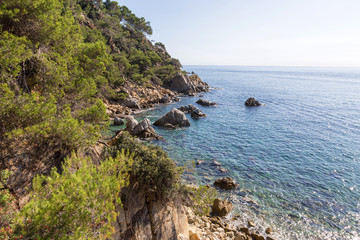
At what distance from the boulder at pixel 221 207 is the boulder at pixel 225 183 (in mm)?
2813

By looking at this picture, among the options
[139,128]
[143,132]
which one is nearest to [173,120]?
[143,132]

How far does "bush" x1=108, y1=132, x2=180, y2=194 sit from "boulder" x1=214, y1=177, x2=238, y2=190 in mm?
10382

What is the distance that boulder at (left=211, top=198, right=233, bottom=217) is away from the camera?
59.6 ft

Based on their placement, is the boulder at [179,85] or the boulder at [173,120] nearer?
the boulder at [173,120]

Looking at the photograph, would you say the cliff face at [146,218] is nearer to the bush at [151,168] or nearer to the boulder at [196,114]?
the bush at [151,168]

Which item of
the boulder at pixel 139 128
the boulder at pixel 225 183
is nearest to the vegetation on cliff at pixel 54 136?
the boulder at pixel 225 183

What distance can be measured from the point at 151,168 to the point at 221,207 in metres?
10.2

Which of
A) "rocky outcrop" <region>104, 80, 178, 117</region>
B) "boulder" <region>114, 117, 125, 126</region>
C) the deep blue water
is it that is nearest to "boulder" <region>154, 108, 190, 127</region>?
the deep blue water

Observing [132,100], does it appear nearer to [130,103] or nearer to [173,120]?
[130,103]

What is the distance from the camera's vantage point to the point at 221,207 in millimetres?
18375

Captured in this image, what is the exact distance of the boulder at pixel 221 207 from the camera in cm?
1817

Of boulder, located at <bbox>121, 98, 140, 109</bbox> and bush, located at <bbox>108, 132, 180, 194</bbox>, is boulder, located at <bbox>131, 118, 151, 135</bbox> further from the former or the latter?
bush, located at <bbox>108, 132, 180, 194</bbox>

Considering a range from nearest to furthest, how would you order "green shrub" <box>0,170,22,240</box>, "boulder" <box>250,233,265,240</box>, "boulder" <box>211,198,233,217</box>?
1. "green shrub" <box>0,170,22,240</box>
2. "boulder" <box>250,233,265,240</box>
3. "boulder" <box>211,198,233,217</box>

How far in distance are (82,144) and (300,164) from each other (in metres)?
30.1
